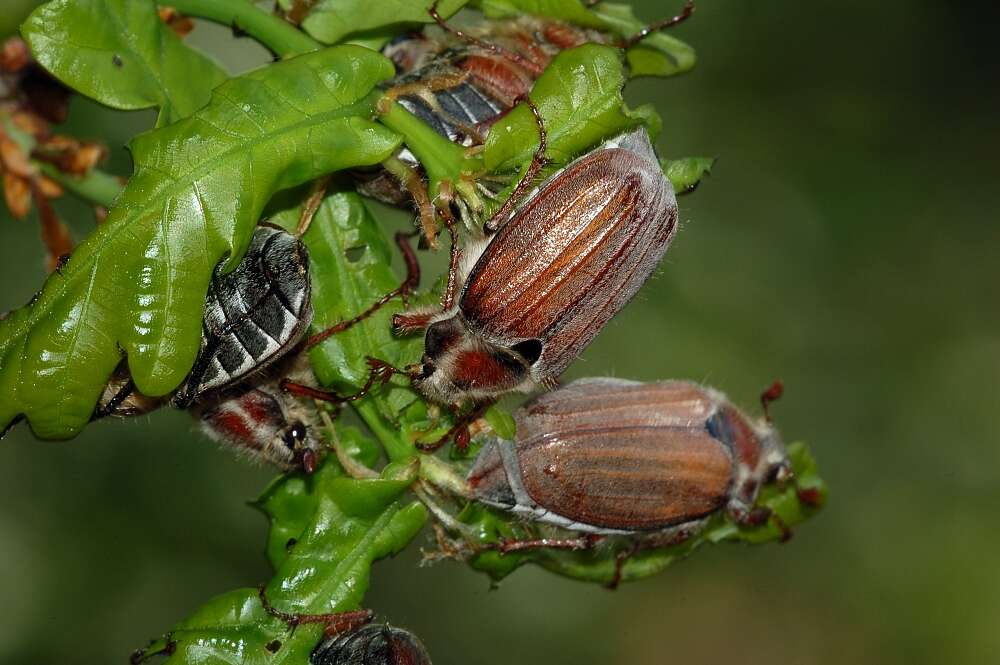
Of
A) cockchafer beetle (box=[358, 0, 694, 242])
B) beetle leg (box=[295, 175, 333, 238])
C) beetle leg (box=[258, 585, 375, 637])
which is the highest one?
cockchafer beetle (box=[358, 0, 694, 242])

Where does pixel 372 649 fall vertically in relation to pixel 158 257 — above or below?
below

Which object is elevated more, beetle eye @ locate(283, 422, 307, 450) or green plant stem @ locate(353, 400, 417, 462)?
green plant stem @ locate(353, 400, 417, 462)

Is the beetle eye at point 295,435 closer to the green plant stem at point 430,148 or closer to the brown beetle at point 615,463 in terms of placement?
the brown beetle at point 615,463

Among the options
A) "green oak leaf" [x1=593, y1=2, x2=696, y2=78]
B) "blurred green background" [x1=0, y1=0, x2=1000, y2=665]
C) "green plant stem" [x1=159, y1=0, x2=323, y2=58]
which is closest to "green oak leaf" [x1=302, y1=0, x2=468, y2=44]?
"green plant stem" [x1=159, y1=0, x2=323, y2=58]

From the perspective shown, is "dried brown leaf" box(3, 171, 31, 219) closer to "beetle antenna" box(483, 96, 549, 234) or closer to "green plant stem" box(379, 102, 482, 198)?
"green plant stem" box(379, 102, 482, 198)

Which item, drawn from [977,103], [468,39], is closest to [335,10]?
[468,39]

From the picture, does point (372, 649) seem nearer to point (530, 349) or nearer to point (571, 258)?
point (530, 349)

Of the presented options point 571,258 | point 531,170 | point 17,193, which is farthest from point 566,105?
point 17,193
